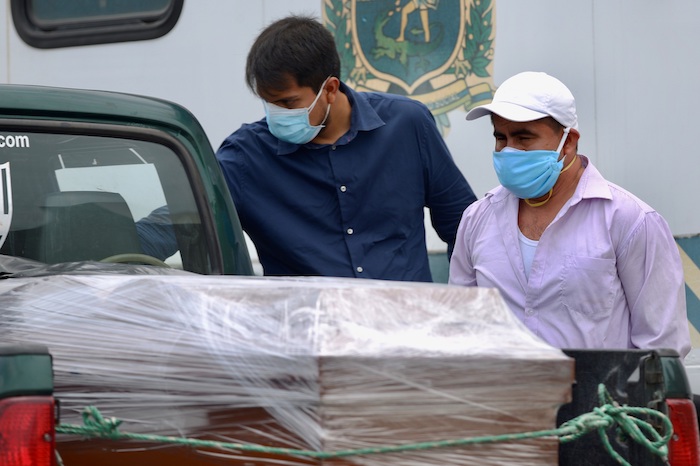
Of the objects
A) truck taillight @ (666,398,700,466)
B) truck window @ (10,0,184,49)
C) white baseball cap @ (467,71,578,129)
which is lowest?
truck taillight @ (666,398,700,466)

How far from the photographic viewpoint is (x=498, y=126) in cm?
316

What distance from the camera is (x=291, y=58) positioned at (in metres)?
3.52

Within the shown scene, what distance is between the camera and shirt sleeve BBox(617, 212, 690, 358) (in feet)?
9.57

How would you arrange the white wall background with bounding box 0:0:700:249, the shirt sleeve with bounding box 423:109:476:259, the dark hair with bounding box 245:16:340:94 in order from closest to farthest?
the dark hair with bounding box 245:16:340:94, the shirt sleeve with bounding box 423:109:476:259, the white wall background with bounding box 0:0:700:249

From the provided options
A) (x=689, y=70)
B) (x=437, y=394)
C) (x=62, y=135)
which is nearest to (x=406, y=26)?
(x=689, y=70)

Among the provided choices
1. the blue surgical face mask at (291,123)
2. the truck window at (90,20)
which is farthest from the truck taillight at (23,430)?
the truck window at (90,20)

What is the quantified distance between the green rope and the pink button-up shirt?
85 cm

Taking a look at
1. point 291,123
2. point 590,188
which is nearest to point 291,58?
point 291,123

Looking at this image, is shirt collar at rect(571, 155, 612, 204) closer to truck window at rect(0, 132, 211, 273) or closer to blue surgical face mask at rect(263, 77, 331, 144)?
blue surgical face mask at rect(263, 77, 331, 144)

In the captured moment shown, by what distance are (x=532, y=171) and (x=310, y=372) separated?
1.47 m

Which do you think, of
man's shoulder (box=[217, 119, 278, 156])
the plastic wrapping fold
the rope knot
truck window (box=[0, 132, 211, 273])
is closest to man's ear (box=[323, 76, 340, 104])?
man's shoulder (box=[217, 119, 278, 156])

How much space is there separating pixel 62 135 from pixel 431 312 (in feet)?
5.09

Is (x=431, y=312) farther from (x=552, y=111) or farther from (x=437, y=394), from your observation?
(x=552, y=111)

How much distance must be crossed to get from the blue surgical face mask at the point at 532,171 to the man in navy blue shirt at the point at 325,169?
690 mm
